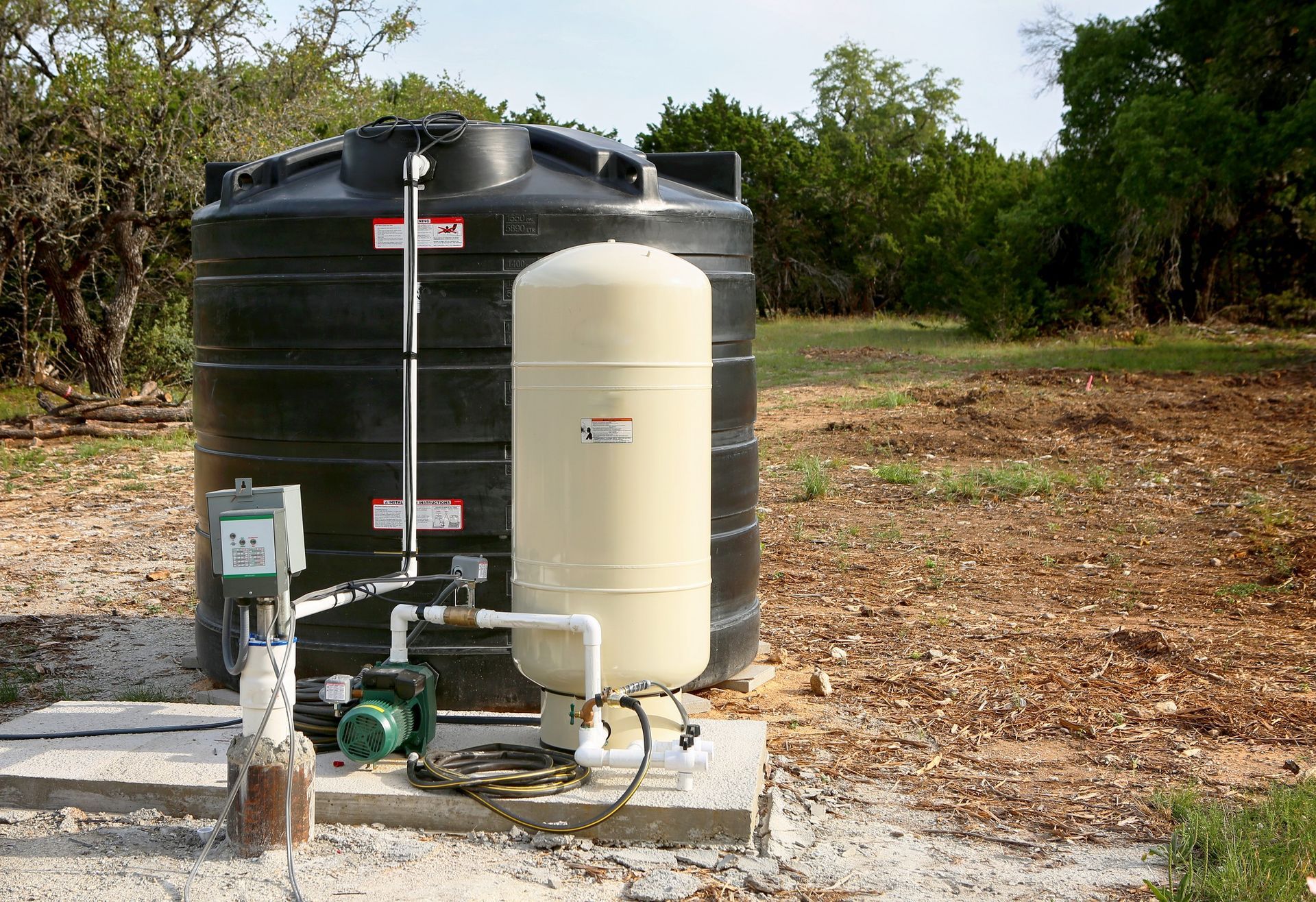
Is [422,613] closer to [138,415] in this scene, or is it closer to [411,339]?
[411,339]

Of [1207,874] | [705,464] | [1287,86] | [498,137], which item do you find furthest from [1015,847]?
[1287,86]

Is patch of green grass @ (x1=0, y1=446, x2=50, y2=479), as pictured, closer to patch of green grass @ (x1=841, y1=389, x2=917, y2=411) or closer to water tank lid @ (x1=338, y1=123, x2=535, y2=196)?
water tank lid @ (x1=338, y1=123, x2=535, y2=196)

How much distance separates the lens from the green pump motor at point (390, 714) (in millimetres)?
3793

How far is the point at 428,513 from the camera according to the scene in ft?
14.7

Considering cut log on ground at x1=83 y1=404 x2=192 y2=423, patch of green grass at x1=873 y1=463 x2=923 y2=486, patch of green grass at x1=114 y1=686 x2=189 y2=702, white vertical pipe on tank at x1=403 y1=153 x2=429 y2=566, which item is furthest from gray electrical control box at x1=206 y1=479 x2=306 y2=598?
cut log on ground at x1=83 y1=404 x2=192 y2=423

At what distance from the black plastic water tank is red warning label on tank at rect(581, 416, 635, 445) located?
0.84m

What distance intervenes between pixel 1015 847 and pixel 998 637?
258cm

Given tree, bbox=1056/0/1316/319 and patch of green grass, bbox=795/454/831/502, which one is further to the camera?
tree, bbox=1056/0/1316/319

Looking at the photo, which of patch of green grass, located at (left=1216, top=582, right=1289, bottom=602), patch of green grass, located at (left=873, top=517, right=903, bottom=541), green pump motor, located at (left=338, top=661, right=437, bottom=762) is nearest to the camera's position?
green pump motor, located at (left=338, top=661, right=437, bottom=762)

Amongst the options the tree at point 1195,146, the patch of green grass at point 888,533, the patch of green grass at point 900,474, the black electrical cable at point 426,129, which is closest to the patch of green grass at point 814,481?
the patch of green grass at point 900,474

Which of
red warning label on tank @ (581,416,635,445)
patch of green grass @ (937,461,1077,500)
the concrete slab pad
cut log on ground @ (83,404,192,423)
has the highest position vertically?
red warning label on tank @ (581,416,635,445)

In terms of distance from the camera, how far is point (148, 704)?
453 cm

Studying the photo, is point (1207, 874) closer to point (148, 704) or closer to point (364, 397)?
point (364, 397)

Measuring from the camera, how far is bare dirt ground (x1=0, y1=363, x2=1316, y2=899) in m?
3.59
